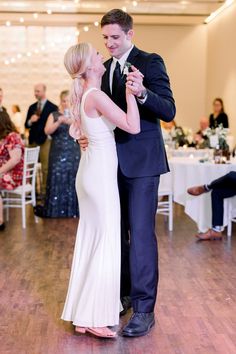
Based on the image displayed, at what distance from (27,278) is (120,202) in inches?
55.3

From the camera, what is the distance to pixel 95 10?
10.6m

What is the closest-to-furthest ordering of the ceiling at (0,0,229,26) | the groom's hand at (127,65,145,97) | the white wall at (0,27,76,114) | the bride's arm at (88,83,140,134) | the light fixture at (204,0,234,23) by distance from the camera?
1. the groom's hand at (127,65,145,97)
2. the bride's arm at (88,83,140,134)
3. the ceiling at (0,0,229,26)
4. the light fixture at (204,0,234,23)
5. the white wall at (0,27,76,114)

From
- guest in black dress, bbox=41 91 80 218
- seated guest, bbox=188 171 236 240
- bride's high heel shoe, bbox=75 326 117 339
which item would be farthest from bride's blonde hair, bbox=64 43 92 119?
guest in black dress, bbox=41 91 80 218

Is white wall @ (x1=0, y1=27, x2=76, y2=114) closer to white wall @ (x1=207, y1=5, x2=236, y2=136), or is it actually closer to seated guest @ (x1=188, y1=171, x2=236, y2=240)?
white wall @ (x1=207, y1=5, x2=236, y2=136)

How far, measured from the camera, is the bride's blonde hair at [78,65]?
274cm

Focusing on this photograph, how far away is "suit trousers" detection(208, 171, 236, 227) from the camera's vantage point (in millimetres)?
5367

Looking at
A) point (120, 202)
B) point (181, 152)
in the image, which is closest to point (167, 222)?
point (181, 152)

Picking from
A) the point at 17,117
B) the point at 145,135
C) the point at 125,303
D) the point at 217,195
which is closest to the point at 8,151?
the point at 217,195

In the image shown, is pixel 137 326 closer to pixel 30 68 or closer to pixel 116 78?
pixel 116 78

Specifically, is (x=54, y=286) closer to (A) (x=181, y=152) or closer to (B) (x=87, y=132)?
(B) (x=87, y=132)

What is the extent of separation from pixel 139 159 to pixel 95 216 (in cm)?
38

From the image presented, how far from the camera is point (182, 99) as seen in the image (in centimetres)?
A: 1262

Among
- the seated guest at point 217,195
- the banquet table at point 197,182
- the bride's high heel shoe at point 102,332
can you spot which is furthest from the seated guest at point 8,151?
the bride's high heel shoe at point 102,332

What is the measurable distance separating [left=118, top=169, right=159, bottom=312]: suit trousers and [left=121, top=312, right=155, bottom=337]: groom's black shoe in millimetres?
35
